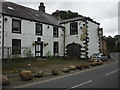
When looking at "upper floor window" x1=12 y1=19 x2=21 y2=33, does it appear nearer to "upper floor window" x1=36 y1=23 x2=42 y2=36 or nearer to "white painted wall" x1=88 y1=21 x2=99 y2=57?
"upper floor window" x1=36 y1=23 x2=42 y2=36

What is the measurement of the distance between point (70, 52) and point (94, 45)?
186 inches

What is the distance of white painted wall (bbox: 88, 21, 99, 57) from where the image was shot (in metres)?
24.1

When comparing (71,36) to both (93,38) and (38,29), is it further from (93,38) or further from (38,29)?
(38,29)

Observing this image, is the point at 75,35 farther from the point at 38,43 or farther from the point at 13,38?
the point at 13,38

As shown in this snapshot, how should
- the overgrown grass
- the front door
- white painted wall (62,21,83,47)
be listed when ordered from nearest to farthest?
the overgrown grass < the front door < white painted wall (62,21,83,47)

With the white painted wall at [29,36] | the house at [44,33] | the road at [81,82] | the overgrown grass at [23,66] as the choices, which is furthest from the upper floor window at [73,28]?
the road at [81,82]

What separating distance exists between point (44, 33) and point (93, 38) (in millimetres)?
9284

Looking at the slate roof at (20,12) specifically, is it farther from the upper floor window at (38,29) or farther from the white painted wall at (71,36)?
the white painted wall at (71,36)

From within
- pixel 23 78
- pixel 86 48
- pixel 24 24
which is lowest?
pixel 23 78

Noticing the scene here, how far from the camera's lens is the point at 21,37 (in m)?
18.5

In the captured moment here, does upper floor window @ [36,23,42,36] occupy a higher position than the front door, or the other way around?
upper floor window @ [36,23,42,36]

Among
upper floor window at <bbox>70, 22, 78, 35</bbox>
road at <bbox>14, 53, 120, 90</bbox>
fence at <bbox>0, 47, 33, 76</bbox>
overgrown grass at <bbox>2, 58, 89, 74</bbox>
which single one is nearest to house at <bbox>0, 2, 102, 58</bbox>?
upper floor window at <bbox>70, 22, 78, 35</bbox>


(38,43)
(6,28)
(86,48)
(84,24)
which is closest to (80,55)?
(86,48)

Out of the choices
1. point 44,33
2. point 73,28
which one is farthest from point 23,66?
point 73,28
